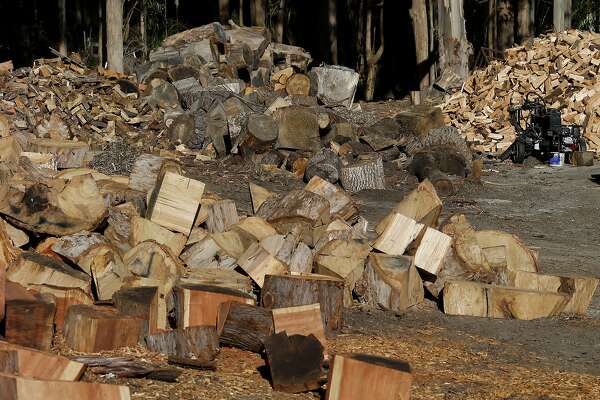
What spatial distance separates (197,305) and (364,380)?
5.87 feet

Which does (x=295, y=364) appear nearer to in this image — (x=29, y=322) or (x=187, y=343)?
(x=187, y=343)

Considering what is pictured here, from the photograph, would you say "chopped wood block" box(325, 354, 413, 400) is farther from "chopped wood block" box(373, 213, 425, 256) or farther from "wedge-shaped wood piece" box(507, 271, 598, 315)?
"wedge-shaped wood piece" box(507, 271, 598, 315)

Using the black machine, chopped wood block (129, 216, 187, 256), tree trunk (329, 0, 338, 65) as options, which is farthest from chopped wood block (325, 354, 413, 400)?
tree trunk (329, 0, 338, 65)

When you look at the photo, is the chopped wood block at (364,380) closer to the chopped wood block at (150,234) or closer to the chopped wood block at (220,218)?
the chopped wood block at (150,234)

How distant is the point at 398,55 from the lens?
35.1m

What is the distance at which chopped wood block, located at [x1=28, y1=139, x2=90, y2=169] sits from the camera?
12.4m

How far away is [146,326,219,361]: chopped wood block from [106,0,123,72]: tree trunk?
14.1 m

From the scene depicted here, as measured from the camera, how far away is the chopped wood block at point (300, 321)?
Answer: 20.9 ft

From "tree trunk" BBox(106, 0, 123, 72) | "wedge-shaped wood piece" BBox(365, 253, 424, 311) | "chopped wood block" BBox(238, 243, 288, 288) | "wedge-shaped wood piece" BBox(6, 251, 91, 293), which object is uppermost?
"tree trunk" BBox(106, 0, 123, 72)

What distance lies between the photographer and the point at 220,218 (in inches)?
347

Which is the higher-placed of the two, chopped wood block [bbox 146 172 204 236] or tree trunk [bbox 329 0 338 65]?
tree trunk [bbox 329 0 338 65]

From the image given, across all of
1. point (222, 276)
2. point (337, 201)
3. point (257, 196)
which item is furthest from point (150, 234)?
point (337, 201)

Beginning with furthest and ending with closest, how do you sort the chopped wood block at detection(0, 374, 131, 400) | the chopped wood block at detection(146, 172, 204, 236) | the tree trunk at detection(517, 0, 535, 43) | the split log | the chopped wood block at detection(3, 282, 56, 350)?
the tree trunk at detection(517, 0, 535, 43), the split log, the chopped wood block at detection(146, 172, 204, 236), the chopped wood block at detection(3, 282, 56, 350), the chopped wood block at detection(0, 374, 131, 400)

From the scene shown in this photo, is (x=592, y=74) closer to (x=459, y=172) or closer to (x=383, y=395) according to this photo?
(x=459, y=172)
